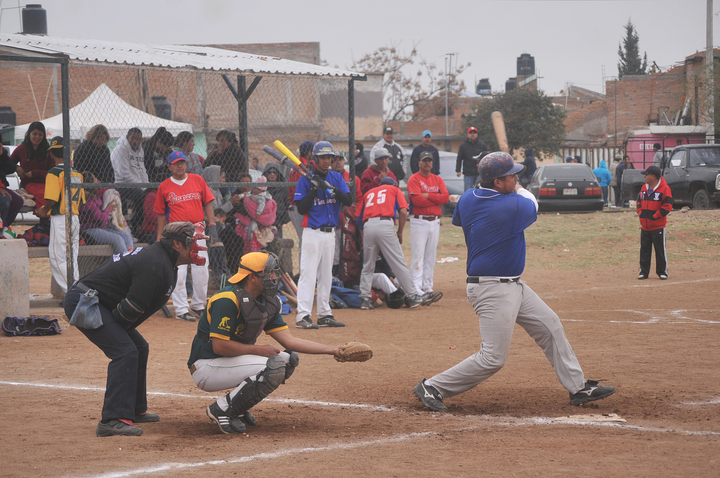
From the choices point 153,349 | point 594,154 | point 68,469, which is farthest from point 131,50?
→ point 594,154

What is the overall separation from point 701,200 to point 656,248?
9.63 m

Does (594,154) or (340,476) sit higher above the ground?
(594,154)

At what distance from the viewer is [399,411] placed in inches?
237

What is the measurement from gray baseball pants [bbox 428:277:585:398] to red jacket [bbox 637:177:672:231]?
792cm

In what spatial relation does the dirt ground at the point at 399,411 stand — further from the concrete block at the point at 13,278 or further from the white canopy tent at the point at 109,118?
the white canopy tent at the point at 109,118

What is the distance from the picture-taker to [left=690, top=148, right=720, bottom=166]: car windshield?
21734 mm

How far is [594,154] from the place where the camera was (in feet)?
146

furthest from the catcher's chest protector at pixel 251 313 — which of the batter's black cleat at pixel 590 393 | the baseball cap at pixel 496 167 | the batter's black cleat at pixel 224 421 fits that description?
the batter's black cleat at pixel 590 393

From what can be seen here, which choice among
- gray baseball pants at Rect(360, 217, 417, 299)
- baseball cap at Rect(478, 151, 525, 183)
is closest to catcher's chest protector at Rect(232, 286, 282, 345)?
baseball cap at Rect(478, 151, 525, 183)

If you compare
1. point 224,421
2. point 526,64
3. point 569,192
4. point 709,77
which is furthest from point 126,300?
point 526,64

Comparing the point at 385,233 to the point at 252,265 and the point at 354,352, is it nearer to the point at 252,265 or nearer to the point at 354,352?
the point at 354,352

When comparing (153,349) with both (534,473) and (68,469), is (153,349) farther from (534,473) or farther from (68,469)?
(534,473)

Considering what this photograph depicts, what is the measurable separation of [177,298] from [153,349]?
6.68 feet

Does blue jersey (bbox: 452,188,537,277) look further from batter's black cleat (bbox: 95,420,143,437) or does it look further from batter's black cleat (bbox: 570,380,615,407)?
batter's black cleat (bbox: 95,420,143,437)
